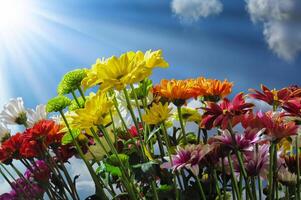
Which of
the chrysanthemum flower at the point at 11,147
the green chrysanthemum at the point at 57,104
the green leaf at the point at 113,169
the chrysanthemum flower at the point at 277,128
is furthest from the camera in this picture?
the chrysanthemum flower at the point at 11,147

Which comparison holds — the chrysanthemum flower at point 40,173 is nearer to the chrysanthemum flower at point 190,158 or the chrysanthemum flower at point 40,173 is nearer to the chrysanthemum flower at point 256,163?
the chrysanthemum flower at point 190,158

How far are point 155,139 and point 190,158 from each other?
32cm

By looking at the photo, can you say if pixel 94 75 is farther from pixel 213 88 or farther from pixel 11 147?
pixel 11 147

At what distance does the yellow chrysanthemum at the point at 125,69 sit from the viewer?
3.68 ft

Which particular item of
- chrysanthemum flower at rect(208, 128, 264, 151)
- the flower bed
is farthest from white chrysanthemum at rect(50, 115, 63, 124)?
chrysanthemum flower at rect(208, 128, 264, 151)

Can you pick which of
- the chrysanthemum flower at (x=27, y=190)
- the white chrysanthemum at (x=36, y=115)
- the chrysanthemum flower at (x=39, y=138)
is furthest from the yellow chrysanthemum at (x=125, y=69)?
the chrysanthemum flower at (x=27, y=190)

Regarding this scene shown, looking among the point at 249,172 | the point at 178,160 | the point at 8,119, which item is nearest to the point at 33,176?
the point at 8,119

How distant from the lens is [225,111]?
1104 mm

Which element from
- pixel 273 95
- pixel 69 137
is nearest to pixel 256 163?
pixel 273 95

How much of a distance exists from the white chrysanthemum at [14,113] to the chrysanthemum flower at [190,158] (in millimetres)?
528

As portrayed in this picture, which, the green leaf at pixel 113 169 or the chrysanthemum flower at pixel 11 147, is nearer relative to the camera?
the green leaf at pixel 113 169

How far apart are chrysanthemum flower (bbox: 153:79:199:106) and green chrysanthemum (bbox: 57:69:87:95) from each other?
0.20 m

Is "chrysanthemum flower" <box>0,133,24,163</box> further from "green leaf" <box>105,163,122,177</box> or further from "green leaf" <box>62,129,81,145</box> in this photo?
"green leaf" <box>105,163,122,177</box>

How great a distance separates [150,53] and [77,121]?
209 mm
